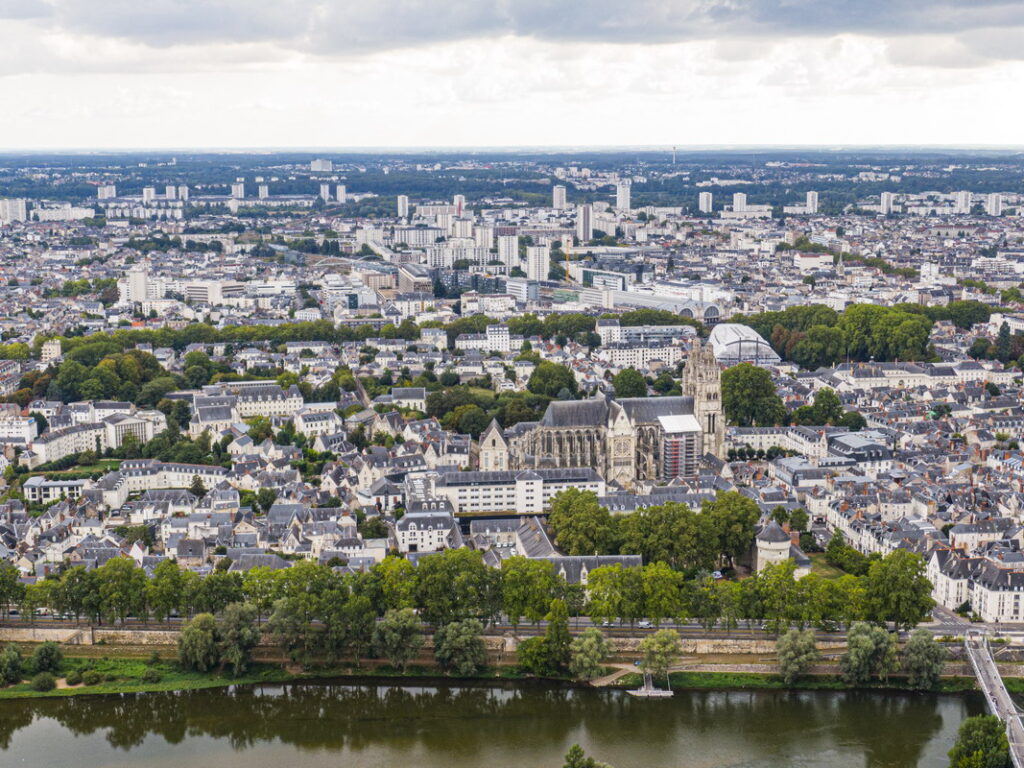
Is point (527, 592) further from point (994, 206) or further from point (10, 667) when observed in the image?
point (994, 206)

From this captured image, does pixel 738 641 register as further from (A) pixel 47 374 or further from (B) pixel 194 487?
(A) pixel 47 374

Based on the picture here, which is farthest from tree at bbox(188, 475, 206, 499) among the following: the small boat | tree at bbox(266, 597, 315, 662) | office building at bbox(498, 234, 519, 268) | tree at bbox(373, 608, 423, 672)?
office building at bbox(498, 234, 519, 268)

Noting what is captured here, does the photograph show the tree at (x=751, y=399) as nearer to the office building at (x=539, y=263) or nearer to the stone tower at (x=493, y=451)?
the stone tower at (x=493, y=451)

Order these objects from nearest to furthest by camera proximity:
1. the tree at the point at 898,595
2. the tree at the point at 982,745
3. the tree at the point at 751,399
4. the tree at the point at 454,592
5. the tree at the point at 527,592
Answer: the tree at the point at 982,745 → the tree at the point at 898,595 → the tree at the point at 527,592 → the tree at the point at 454,592 → the tree at the point at 751,399

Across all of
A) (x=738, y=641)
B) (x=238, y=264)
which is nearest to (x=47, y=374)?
(x=738, y=641)

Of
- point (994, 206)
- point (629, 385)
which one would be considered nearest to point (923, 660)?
point (629, 385)

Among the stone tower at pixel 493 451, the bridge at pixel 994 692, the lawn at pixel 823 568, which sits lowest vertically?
the bridge at pixel 994 692

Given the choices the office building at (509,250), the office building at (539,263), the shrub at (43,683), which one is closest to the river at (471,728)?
the shrub at (43,683)
